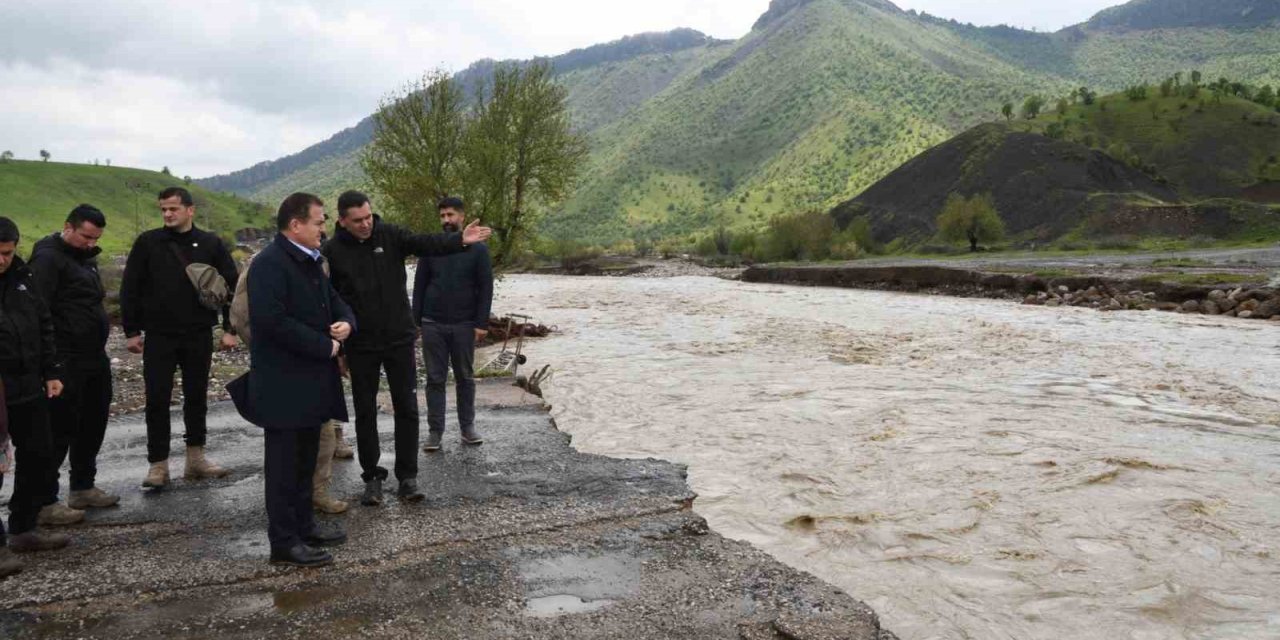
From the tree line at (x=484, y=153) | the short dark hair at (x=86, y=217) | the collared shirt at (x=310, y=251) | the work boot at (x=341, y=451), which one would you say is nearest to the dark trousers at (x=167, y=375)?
the short dark hair at (x=86, y=217)

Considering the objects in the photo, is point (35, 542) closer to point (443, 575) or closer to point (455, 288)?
point (443, 575)

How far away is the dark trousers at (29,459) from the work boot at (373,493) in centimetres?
215

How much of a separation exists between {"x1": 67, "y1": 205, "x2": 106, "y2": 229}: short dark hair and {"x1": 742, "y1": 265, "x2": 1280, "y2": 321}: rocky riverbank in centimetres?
2670

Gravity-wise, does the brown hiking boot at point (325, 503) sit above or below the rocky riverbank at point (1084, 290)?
below

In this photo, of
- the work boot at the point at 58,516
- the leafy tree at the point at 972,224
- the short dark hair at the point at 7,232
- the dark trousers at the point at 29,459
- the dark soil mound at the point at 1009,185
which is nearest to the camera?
the short dark hair at the point at 7,232

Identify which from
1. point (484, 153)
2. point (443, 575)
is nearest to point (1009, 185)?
point (484, 153)

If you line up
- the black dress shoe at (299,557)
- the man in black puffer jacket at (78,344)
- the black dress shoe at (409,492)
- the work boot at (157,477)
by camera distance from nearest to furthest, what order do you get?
1. the black dress shoe at (299,557)
2. the man in black puffer jacket at (78,344)
3. the black dress shoe at (409,492)
4. the work boot at (157,477)

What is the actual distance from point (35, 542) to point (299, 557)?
1.94 m

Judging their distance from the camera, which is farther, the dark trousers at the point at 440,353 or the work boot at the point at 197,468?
the dark trousers at the point at 440,353

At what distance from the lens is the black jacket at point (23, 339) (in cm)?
521

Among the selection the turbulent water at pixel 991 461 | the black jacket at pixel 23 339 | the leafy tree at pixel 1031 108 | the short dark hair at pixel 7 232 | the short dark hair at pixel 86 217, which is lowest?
the turbulent water at pixel 991 461

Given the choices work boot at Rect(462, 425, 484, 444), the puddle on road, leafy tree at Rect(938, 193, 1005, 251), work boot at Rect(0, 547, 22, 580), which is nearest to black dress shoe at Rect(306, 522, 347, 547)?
the puddle on road

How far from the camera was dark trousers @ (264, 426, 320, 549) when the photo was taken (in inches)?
198

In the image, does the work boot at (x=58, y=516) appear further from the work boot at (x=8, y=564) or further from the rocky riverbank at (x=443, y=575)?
the work boot at (x=8, y=564)
